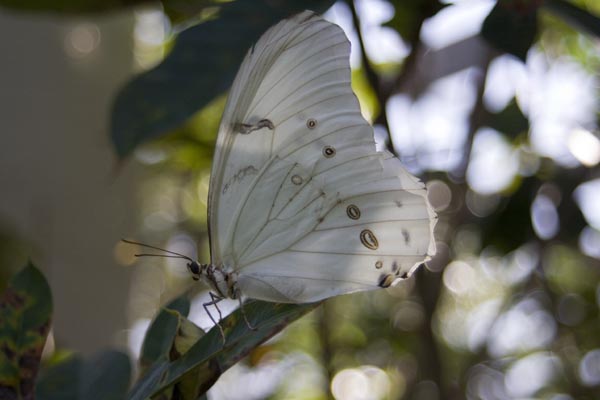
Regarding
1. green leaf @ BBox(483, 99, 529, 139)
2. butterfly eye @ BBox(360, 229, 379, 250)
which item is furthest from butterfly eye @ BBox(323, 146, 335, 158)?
green leaf @ BBox(483, 99, 529, 139)

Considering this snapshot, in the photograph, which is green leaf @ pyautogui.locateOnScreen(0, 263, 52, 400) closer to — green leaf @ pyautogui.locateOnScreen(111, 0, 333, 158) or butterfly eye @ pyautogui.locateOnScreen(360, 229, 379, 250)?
green leaf @ pyautogui.locateOnScreen(111, 0, 333, 158)

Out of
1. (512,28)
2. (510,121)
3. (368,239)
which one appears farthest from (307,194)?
(510,121)

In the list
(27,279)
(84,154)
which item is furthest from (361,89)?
(27,279)

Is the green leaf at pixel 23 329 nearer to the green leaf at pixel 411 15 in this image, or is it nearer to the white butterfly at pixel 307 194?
the white butterfly at pixel 307 194

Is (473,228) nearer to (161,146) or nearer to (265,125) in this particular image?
(265,125)

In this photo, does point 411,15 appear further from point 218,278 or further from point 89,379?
point 89,379

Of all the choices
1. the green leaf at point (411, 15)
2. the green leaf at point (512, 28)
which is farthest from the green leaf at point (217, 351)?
the green leaf at point (411, 15)
